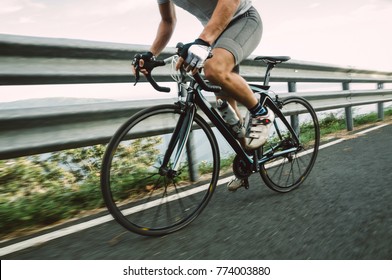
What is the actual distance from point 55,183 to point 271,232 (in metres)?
1.91

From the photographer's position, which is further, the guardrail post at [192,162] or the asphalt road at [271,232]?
the guardrail post at [192,162]

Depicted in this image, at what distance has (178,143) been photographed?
2.35 metres

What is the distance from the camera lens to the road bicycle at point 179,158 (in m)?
2.24

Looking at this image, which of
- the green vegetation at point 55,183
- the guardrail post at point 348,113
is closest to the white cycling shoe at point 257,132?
the green vegetation at point 55,183

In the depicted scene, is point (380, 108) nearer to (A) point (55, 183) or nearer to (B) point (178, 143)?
(B) point (178, 143)

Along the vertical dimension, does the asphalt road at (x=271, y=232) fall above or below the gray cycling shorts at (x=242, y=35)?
below

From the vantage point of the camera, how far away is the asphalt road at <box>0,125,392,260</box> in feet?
6.07

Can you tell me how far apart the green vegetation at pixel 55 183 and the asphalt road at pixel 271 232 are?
40 centimetres

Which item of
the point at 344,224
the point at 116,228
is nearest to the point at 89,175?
the point at 116,228

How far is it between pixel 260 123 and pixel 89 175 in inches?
66.6

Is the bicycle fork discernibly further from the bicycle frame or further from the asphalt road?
the asphalt road

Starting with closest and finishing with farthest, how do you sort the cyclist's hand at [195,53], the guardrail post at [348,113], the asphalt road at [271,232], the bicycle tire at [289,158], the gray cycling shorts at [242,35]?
the asphalt road at [271,232]
the cyclist's hand at [195,53]
the gray cycling shorts at [242,35]
the bicycle tire at [289,158]
the guardrail post at [348,113]

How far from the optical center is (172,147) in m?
2.34

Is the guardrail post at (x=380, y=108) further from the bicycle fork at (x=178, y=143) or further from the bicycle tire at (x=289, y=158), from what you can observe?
the bicycle fork at (x=178, y=143)
